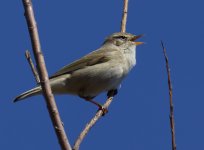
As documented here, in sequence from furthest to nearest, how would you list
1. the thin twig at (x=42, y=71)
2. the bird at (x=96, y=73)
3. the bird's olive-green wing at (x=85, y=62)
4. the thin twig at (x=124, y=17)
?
1. the bird's olive-green wing at (x=85, y=62)
2. the bird at (x=96, y=73)
3. the thin twig at (x=124, y=17)
4. the thin twig at (x=42, y=71)

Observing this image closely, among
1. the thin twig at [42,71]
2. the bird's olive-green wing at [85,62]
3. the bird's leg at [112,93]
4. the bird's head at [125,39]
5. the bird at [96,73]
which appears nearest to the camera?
the thin twig at [42,71]

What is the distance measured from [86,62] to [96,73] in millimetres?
414

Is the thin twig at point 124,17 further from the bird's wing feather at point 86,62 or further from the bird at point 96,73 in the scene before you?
the bird's wing feather at point 86,62

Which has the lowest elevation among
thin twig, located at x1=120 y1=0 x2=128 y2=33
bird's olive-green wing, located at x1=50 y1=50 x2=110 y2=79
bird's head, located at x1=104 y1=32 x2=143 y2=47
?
bird's olive-green wing, located at x1=50 y1=50 x2=110 y2=79

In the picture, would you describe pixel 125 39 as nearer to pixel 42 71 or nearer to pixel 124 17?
pixel 124 17

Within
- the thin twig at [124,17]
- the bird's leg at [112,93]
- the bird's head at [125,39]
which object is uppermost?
the thin twig at [124,17]

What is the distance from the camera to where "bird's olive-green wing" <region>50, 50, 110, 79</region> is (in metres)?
Result: 6.96

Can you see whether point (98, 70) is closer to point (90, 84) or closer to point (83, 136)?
point (90, 84)

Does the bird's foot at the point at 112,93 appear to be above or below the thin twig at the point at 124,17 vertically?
below

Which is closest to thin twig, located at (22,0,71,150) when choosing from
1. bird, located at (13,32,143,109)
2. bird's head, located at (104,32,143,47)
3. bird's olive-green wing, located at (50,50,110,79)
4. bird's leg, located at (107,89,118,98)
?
bird's leg, located at (107,89,118,98)

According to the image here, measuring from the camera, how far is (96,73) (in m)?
6.89

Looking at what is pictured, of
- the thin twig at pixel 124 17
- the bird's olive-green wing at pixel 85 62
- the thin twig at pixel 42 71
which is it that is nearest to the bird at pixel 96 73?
the bird's olive-green wing at pixel 85 62

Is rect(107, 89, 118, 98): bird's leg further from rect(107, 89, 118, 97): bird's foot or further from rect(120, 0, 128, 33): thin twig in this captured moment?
rect(120, 0, 128, 33): thin twig

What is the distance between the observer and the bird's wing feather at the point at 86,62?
696 centimetres
